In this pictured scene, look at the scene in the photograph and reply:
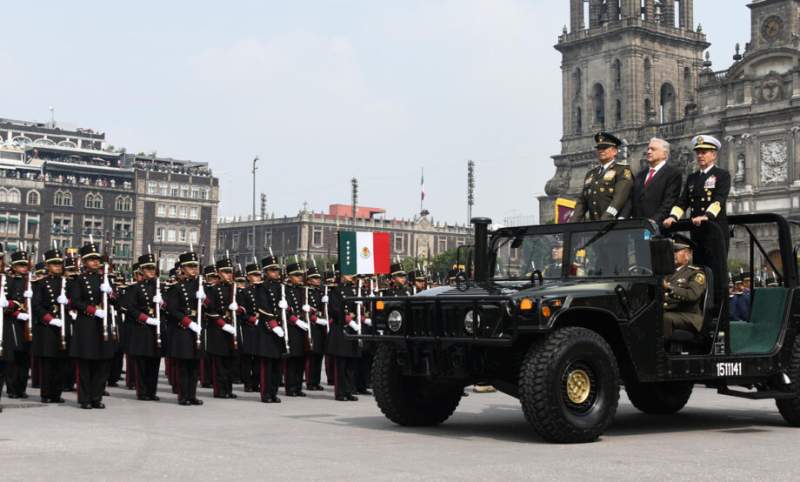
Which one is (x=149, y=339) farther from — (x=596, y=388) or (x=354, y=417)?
(x=596, y=388)

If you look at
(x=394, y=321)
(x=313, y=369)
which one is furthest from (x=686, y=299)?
(x=313, y=369)

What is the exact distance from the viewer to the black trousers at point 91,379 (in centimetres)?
1411

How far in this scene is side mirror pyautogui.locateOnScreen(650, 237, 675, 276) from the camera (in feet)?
32.9

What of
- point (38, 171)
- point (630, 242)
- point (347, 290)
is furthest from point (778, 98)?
point (38, 171)

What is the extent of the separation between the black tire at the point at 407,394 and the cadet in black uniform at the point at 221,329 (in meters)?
5.40

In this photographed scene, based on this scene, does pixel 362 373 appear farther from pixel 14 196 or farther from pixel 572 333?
pixel 14 196

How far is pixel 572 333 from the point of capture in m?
9.73

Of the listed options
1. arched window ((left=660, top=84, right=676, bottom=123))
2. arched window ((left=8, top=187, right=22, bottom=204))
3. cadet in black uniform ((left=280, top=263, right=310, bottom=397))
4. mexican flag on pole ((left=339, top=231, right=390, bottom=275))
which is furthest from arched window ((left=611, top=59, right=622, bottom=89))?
cadet in black uniform ((left=280, top=263, right=310, bottom=397))

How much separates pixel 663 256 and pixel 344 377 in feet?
23.0

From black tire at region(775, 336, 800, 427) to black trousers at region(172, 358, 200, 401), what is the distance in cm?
749

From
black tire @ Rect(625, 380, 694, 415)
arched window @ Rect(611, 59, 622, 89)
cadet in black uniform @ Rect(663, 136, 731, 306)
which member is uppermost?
arched window @ Rect(611, 59, 622, 89)

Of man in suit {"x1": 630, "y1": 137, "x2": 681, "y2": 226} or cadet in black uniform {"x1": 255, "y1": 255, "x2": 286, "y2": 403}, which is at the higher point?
man in suit {"x1": 630, "y1": 137, "x2": 681, "y2": 226}

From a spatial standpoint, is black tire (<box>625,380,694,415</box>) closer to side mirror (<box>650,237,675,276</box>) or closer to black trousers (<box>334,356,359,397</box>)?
side mirror (<box>650,237,675,276</box>)

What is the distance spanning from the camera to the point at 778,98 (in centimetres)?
7462
